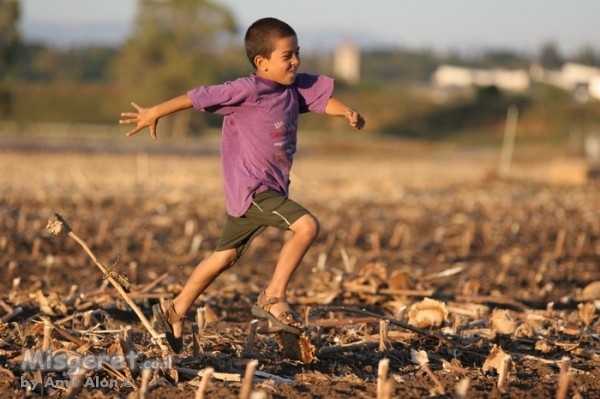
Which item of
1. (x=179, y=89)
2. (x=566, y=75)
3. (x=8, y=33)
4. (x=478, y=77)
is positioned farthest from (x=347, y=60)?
(x=8, y=33)

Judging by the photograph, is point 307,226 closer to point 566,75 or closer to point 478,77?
point 566,75

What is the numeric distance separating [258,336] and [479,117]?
80.6 metres

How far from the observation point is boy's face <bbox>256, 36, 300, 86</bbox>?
20.2ft

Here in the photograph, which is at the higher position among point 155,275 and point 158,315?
point 158,315

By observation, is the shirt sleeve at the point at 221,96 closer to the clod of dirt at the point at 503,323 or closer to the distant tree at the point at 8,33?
the clod of dirt at the point at 503,323

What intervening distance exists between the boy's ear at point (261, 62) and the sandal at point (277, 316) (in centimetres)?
126

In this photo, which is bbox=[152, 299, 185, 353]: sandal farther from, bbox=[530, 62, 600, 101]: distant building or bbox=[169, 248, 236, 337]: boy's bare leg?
bbox=[530, 62, 600, 101]: distant building

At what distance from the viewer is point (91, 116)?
3396 inches

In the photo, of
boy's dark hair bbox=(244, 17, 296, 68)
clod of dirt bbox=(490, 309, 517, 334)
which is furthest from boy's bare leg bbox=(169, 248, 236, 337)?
clod of dirt bbox=(490, 309, 517, 334)

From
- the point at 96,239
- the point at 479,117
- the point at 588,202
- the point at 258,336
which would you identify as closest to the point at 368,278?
the point at 258,336

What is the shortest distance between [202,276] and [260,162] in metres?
0.74

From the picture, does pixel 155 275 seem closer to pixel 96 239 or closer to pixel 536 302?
pixel 96 239

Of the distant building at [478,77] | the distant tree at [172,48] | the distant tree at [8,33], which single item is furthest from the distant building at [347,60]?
the distant tree at [8,33]

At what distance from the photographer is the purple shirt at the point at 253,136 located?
20.1 feet
